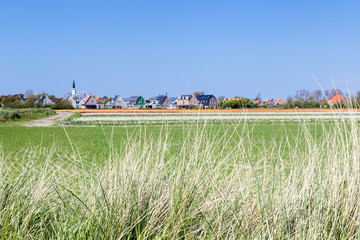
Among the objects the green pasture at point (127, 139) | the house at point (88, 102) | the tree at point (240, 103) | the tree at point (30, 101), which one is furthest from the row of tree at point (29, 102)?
the tree at point (240, 103)

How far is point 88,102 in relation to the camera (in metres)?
76.9

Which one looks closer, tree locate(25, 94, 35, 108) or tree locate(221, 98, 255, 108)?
tree locate(221, 98, 255, 108)

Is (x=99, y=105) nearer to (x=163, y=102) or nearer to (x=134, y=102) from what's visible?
(x=134, y=102)

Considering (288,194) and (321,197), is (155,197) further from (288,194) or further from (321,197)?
(321,197)

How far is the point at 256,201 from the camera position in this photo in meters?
2.05

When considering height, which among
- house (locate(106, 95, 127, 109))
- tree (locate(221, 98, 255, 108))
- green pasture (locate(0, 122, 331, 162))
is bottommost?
green pasture (locate(0, 122, 331, 162))

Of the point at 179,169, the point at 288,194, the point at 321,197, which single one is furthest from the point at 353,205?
the point at 179,169

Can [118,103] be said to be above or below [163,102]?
above

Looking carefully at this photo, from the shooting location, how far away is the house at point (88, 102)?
76.6 m

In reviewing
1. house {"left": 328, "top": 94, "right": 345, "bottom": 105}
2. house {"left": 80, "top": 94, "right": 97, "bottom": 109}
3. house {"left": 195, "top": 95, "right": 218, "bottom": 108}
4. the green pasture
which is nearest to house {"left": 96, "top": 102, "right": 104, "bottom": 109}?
house {"left": 80, "top": 94, "right": 97, "bottom": 109}

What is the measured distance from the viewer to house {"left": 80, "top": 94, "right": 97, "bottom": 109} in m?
76.6

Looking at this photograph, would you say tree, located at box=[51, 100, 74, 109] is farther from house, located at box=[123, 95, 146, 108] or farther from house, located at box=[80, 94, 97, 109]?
house, located at box=[80, 94, 97, 109]

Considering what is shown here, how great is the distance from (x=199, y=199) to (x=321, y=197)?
0.80m

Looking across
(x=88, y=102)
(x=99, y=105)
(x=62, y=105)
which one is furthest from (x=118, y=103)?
(x=62, y=105)
